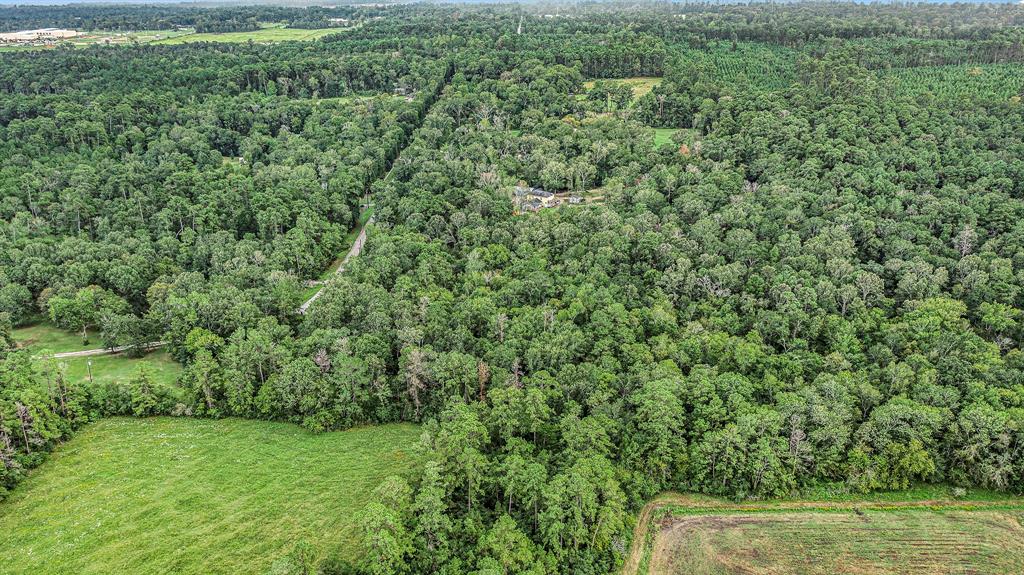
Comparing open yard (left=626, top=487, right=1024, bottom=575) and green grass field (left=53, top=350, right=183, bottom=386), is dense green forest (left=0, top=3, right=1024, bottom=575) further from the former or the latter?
open yard (left=626, top=487, right=1024, bottom=575)

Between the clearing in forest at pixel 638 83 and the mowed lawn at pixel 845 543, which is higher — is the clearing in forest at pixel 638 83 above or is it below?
above

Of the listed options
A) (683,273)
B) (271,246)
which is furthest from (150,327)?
(683,273)

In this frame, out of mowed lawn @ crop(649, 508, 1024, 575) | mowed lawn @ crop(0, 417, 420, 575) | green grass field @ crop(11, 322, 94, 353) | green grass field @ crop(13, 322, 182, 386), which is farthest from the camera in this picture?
green grass field @ crop(11, 322, 94, 353)

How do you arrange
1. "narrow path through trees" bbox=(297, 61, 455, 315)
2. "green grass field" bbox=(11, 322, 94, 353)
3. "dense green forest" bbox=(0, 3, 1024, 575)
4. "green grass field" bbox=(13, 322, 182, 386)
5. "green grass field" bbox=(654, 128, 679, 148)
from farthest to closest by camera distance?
"green grass field" bbox=(654, 128, 679, 148) < "narrow path through trees" bbox=(297, 61, 455, 315) < "green grass field" bbox=(11, 322, 94, 353) < "green grass field" bbox=(13, 322, 182, 386) < "dense green forest" bbox=(0, 3, 1024, 575)

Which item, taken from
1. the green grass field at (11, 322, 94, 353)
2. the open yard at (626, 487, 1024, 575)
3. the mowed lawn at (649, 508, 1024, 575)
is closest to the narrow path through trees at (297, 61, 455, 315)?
the green grass field at (11, 322, 94, 353)

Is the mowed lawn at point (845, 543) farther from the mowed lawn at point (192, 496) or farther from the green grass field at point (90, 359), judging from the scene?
the green grass field at point (90, 359)

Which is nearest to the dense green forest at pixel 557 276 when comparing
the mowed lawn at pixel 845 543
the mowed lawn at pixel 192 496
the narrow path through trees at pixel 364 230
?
the narrow path through trees at pixel 364 230
